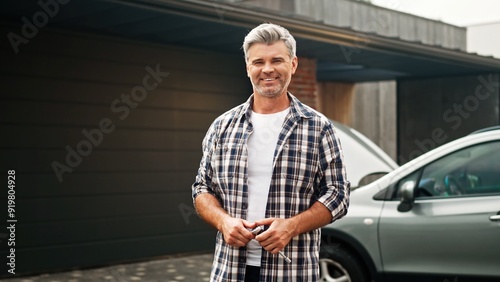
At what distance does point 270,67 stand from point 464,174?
13.4ft

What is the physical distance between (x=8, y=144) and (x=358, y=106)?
10.1m

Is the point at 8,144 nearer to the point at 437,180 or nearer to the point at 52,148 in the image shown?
the point at 52,148

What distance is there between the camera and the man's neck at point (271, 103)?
2699 mm

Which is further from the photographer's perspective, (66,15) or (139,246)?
(139,246)

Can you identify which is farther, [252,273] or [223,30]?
[223,30]

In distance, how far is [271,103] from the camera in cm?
271

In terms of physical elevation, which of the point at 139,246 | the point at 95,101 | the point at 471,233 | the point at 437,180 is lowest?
the point at 139,246

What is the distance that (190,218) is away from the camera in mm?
9484

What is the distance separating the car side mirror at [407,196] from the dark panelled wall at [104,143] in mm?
4141

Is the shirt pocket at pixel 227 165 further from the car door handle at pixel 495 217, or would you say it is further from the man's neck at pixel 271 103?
the car door handle at pixel 495 217

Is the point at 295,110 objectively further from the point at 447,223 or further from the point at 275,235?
the point at 447,223

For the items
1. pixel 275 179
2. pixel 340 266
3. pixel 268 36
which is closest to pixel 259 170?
pixel 275 179

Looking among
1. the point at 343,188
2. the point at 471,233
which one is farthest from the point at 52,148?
the point at 343,188

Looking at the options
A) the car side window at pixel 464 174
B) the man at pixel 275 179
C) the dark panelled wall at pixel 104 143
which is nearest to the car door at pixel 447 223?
the car side window at pixel 464 174
